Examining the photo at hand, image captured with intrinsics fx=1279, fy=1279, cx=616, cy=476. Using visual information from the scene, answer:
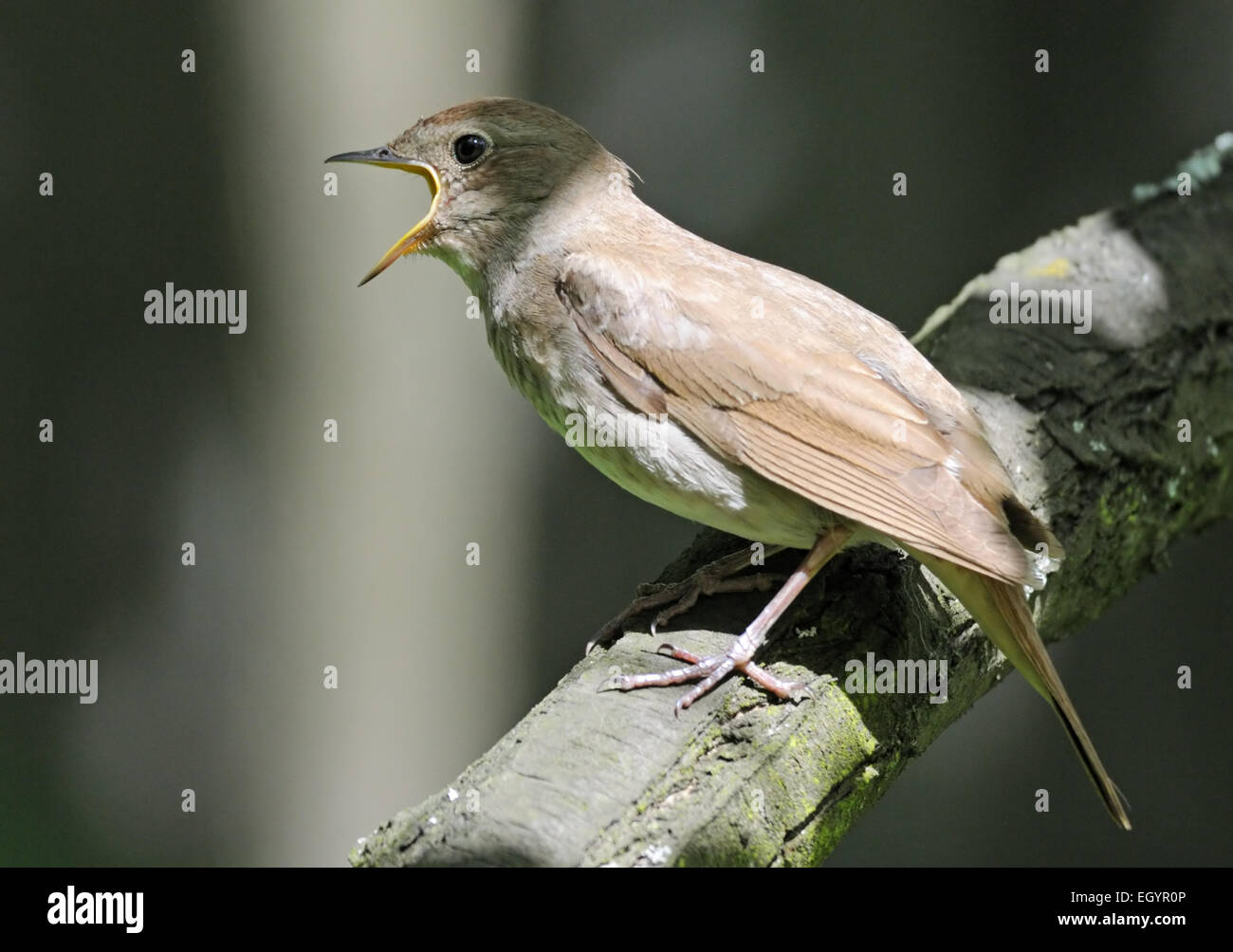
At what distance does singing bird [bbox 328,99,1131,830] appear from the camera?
10.5 feet

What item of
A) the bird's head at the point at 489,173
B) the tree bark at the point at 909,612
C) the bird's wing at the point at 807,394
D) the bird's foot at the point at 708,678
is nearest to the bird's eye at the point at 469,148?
the bird's head at the point at 489,173

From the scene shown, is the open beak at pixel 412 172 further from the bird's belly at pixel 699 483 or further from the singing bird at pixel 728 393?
the bird's belly at pixel 699 483

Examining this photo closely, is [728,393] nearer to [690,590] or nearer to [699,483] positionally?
[699,483]

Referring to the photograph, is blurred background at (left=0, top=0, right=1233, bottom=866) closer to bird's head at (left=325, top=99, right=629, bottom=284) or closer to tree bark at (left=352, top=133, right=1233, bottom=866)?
tree bark at (left=352, top=133, right=1233, bottom=866)

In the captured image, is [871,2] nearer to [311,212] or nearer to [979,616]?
[311,212]

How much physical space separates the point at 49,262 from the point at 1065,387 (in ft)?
14.2

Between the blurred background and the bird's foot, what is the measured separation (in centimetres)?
285

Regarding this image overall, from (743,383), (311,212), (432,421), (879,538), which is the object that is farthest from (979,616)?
(311,212)

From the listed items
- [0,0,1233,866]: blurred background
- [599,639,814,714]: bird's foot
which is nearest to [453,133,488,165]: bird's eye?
[599,639,814,714]: bird's foot

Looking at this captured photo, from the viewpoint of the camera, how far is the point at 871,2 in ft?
19.3

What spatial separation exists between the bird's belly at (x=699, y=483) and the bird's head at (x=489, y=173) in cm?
75

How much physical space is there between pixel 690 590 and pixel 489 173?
142 cm

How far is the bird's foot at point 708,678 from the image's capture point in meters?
2.93
